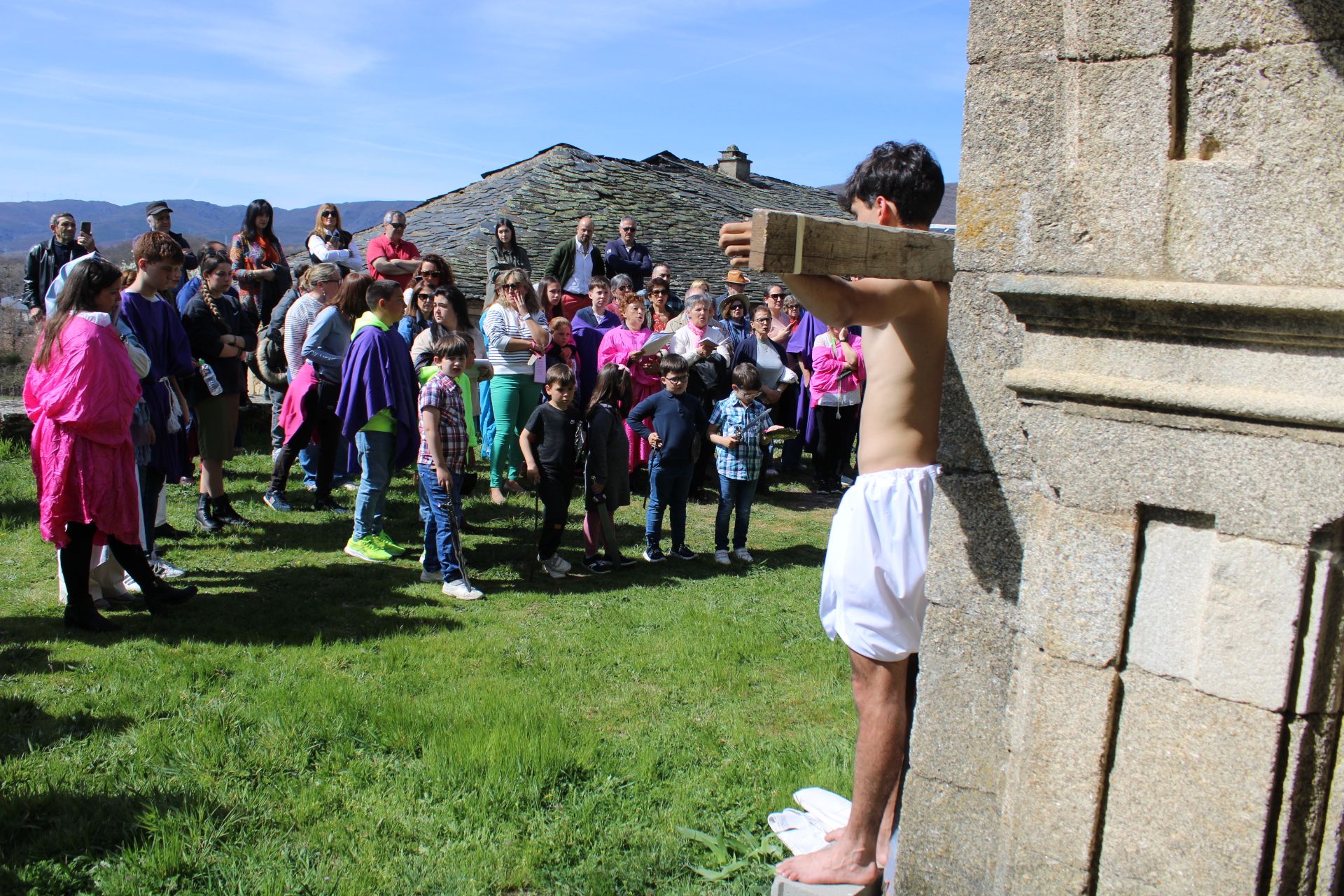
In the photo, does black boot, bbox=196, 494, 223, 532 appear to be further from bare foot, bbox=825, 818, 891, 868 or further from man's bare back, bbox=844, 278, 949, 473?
man's bare back, bbox=844, 278, 949, 473

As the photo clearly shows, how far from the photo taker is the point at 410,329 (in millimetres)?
8930

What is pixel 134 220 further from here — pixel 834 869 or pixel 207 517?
pixel 834 869

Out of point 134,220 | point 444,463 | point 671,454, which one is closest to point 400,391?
point 444,463

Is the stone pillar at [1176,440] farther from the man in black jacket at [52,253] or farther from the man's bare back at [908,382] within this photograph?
the man in black jacket at [52,253]

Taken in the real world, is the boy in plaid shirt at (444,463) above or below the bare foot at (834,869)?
above

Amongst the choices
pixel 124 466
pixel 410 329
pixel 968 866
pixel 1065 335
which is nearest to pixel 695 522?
pixel 410 329

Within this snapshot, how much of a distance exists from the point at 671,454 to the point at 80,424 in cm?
390

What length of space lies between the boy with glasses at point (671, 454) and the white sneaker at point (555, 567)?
78 centimetres

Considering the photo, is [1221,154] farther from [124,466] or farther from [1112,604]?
[124,466]

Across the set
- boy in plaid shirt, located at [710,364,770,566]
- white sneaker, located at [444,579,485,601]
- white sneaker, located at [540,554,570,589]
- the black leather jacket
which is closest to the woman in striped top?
white sneaker, located at [540,554,570,589]

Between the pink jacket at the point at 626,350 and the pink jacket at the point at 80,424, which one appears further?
the pink jacket at the point at 626,350

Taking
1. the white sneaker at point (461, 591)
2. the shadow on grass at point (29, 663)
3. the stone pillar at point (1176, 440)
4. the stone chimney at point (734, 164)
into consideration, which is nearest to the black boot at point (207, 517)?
the white sneaker at point (461, 591)

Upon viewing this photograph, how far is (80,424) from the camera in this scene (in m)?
5.16

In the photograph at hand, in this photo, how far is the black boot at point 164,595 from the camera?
225 inches
